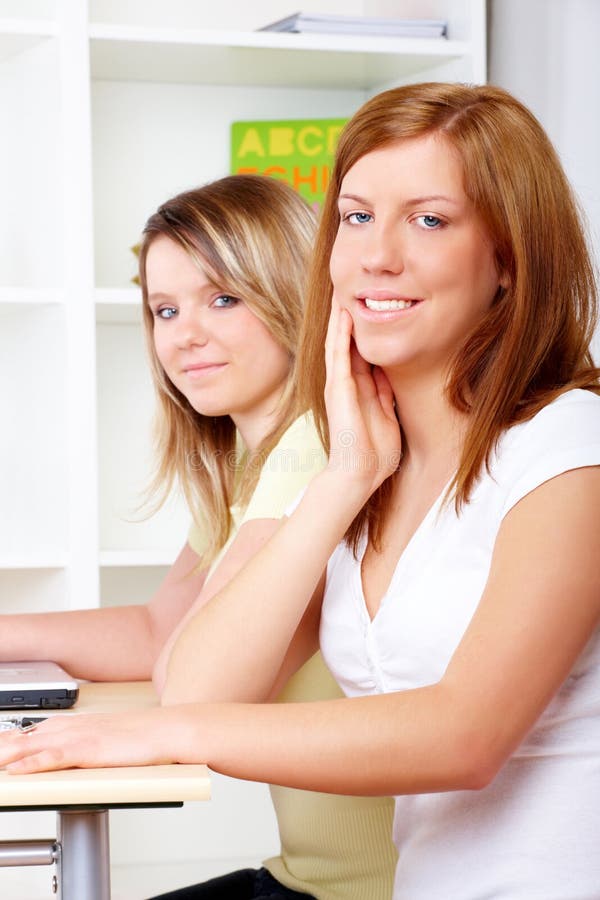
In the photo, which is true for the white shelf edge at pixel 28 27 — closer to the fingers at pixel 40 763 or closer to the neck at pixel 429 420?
the neck at pixel 429 420

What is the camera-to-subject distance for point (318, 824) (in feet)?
4.70

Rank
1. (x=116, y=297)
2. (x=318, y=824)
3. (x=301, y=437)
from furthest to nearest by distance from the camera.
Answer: (x=116, y=297)
(x=301, y=437)
(x=318, y=824)

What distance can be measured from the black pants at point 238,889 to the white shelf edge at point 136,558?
0.85 meters

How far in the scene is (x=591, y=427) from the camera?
109 centimetres

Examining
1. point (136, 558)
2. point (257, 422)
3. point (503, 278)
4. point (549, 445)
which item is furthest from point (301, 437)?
point (136, 558)

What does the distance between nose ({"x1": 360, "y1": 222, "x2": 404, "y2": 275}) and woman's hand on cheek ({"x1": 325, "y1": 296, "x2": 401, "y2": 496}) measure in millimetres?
116

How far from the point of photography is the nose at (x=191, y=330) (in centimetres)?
173

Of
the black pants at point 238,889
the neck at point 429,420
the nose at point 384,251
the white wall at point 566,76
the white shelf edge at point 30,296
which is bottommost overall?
the black pants at point 238,889

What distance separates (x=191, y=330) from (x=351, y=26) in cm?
93

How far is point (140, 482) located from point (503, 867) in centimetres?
170

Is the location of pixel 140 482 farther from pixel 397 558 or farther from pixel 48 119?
pixel 397 558

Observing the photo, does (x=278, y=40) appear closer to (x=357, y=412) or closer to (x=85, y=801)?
(x=357, y=412)

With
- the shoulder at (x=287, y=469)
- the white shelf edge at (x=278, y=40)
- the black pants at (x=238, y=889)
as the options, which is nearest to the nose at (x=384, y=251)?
the shoulder at (x=287, y=469)

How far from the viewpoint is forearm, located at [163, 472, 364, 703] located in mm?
1232
